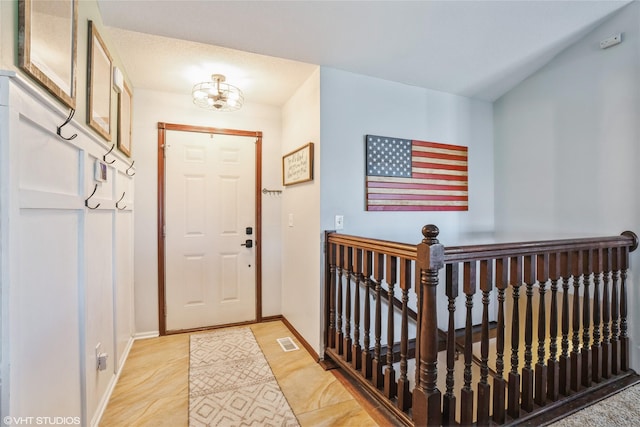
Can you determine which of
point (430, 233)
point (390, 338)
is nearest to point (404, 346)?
point (390, 338)

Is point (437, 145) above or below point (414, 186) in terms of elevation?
above

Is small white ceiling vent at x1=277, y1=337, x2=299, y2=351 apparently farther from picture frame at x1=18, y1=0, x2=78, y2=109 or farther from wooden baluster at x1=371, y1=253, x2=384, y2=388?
picture frame at x1=18, y1=0, x2=78, y2=109

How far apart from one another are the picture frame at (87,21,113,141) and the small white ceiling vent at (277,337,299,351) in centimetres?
208

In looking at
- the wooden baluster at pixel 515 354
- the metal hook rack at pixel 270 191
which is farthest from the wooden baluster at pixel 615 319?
the metal hook rack at pixel 270 191

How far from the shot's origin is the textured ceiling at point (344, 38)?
74.4 inches

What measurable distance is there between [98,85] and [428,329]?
225 centimetres

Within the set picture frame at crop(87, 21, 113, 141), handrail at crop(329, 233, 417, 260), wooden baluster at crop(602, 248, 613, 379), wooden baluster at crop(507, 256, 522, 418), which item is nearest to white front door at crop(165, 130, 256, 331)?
picture frame at crop(87, 21, 113, 141)

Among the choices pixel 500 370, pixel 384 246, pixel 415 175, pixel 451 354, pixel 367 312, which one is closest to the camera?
pixel 451 354

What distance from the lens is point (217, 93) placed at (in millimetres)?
2686

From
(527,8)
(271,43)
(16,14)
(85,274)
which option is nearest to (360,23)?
(271,43)

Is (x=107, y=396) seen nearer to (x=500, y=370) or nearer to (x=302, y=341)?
(x=302, y=341)

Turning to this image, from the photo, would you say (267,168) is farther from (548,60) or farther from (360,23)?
(548,60)

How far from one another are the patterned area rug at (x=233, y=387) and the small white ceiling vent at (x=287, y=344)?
0.22m

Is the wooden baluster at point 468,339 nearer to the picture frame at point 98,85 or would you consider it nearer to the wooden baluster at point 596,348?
the wooden baluster at point 596,348
